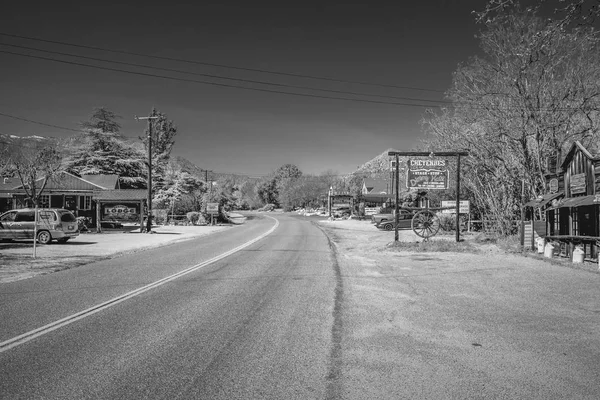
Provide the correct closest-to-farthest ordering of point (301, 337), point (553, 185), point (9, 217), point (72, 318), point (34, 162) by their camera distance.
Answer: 1. point (301, 337)
2. point (72, 318)
3. point (553, 185)
4. point (9, 217)
5. point (34, 162)

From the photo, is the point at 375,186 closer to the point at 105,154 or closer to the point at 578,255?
the point at 105,154

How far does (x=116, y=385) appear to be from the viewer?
4.00 meters

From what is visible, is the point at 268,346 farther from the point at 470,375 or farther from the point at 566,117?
the point at 566,117

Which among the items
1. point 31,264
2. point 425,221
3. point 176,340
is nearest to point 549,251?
point 425,221

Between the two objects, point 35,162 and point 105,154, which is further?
point 105,154

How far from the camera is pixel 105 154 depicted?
60.1 m

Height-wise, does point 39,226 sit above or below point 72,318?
above

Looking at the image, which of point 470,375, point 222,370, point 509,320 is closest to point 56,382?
point 222,370

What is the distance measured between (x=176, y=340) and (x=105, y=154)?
60852mm

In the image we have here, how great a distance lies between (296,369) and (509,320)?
3853 millimetres

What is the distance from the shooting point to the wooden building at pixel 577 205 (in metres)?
13.6

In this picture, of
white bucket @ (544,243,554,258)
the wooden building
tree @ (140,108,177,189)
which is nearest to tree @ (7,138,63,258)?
white bucket @ (544,243,554,258)

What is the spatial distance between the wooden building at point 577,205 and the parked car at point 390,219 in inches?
686

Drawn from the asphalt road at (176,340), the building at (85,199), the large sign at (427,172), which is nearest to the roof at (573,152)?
the large sign at (427,172)
